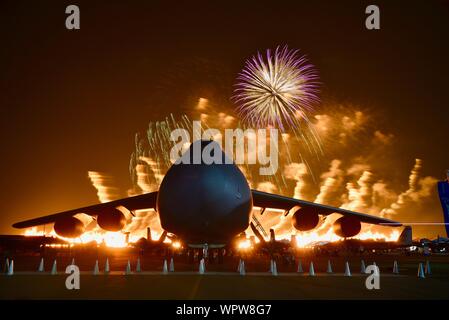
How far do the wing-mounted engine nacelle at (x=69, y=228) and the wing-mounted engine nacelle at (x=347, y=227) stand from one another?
1327 centimetres

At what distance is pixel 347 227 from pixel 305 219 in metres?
2.23

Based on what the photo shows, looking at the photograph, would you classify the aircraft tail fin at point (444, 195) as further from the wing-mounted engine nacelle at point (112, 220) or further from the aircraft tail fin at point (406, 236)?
the aircraft tail fin at point (406, 236)

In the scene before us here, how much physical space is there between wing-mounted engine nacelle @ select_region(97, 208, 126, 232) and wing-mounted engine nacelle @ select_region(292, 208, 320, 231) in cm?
883

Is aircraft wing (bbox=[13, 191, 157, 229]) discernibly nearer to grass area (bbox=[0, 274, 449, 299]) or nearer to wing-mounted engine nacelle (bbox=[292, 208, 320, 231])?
wing-mounted engine nacelle (bbox=[292, 208, 320, 231])

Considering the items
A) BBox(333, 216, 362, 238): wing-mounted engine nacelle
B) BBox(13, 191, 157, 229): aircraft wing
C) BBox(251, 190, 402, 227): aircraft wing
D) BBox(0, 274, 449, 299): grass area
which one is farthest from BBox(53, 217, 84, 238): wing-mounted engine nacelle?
BBox(333, 216, 362, 238): wing-mounted engine nacelle

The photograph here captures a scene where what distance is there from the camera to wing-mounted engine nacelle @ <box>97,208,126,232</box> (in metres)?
23.8

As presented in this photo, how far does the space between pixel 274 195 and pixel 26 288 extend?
14.5 meters

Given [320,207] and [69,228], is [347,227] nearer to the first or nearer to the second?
[320,207]

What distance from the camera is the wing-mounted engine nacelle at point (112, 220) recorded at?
23828mm

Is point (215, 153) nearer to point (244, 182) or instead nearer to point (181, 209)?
point (244, 182)

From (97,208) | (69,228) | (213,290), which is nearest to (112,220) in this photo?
(97,208)

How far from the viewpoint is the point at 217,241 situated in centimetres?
1864

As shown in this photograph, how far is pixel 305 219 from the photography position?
24.1 metres
